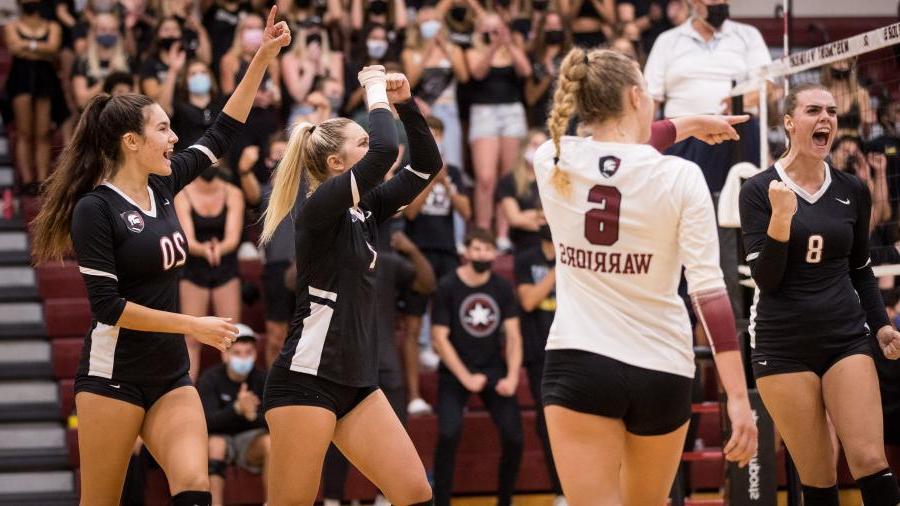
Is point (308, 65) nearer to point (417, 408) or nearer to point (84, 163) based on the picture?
point (417, 408)

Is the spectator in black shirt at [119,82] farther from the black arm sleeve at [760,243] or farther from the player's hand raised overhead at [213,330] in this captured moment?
the black arm sleeve at [760,243]

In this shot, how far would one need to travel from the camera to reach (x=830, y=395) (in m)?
5.17

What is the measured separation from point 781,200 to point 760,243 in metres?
0.57

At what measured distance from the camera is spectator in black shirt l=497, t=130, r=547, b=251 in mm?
10141

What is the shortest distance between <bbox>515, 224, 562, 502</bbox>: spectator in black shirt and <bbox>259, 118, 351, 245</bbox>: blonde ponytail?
170 inches

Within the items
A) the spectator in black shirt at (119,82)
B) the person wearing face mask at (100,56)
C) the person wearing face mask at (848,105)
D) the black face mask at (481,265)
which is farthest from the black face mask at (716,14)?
the person wearing face mask at (100,56)

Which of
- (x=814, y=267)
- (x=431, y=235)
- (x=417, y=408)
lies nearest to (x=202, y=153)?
(x=814, y=267)

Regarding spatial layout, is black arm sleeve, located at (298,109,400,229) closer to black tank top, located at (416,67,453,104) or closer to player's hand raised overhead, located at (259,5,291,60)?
player's hand raised overhead, located at (259,5,291,60)

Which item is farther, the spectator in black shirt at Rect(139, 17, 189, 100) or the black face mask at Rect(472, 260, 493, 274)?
the spectator in black shirt at Rect(139, 17, 189, 100)

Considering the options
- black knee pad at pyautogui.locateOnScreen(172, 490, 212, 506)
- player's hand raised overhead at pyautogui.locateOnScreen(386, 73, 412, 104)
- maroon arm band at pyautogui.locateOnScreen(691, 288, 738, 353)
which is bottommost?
black knee pad at pyautogui.locateOnScreen(172, 490, 212, 506)

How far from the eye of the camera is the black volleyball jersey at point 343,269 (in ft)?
15.0

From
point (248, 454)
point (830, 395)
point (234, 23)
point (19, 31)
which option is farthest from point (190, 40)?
point (830, 395)

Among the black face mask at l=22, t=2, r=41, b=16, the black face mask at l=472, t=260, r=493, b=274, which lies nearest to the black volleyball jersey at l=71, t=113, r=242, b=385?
the black face mask at l=472, t=260, r=493, b=274

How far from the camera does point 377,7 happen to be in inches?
461
